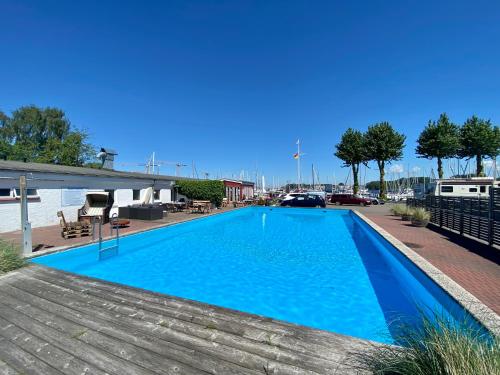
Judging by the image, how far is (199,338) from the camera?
3.07m

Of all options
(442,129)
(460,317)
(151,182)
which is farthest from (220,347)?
(442,129)

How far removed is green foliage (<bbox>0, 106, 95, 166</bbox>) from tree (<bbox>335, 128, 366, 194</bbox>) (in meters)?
40.5

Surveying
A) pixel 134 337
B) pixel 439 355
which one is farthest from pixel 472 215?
pixel 134 337

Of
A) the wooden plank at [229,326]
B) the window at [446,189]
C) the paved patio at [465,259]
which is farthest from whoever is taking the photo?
the window at [446,189]

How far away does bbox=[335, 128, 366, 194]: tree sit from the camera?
3844 cm

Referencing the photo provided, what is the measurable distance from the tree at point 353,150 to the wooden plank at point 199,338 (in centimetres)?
3870


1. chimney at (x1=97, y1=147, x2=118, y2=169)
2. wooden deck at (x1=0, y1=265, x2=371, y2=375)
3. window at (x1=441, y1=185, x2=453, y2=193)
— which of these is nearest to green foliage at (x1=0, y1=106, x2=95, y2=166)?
chimney at (x1=97, y1=147, x2=118, y2=169)

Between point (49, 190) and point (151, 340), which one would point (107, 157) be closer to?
point (49, 190)

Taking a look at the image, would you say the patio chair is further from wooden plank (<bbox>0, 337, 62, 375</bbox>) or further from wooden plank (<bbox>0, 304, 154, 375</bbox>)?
wooden plank (<bbox>0, 337, 62, 375</bbox>)

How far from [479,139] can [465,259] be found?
34.6m

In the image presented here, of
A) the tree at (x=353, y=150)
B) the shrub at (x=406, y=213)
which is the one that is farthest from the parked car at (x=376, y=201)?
the shrub at (x=406, y=213)

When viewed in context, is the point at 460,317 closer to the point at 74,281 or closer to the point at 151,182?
the point at 74,281

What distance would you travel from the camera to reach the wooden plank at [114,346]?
257 centimetres

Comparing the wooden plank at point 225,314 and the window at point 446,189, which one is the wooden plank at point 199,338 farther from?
the window at point 446,189
